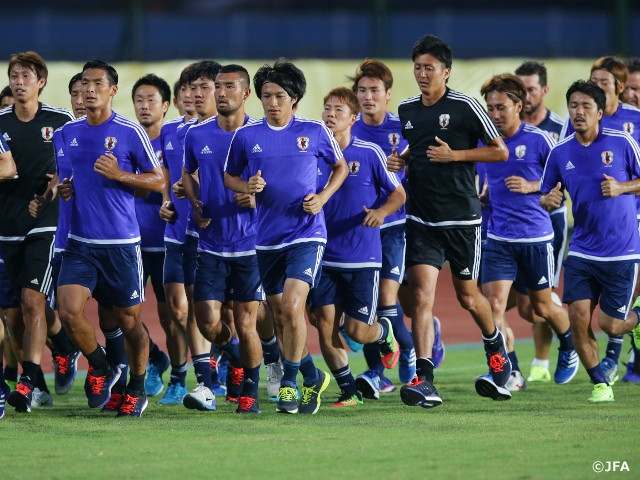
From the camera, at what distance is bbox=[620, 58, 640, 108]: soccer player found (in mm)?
12875

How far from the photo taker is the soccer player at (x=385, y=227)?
10875 mm

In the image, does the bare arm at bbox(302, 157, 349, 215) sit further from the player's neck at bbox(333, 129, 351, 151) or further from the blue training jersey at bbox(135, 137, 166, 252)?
the blue training jersey at bbox(135, 137, 166, 252)

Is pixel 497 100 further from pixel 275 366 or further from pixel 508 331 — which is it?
pixel 275 366

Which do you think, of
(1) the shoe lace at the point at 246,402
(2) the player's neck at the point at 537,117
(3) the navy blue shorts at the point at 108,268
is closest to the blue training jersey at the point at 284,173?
(3) the navy blue shorts at the point at 108,268

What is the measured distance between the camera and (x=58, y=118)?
1005cm

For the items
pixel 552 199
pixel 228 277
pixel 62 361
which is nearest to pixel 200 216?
Result: pixel 228 277

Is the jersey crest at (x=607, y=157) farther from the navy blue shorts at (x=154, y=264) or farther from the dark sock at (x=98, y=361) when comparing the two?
the dark sock at (x=98, y=361)

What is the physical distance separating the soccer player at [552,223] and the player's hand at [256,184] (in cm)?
343

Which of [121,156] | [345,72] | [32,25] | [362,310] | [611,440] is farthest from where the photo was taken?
[32,25]

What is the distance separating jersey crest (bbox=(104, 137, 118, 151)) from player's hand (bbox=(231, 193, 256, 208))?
3.16 feet

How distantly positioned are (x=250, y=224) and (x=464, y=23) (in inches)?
835

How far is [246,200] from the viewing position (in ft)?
29.9

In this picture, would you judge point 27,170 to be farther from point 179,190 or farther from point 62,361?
point 62,361

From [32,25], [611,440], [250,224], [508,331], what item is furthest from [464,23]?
[611,440]
